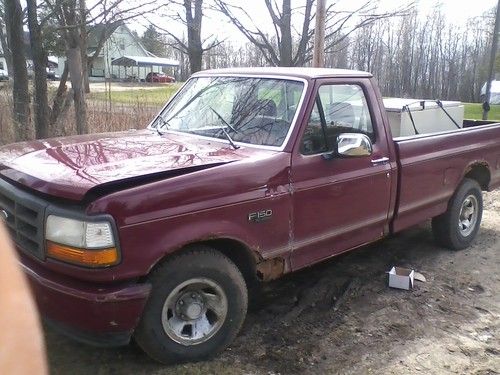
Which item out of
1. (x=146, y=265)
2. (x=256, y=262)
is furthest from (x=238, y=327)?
(x=146, y=265)

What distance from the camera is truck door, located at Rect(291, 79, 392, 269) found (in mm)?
3844

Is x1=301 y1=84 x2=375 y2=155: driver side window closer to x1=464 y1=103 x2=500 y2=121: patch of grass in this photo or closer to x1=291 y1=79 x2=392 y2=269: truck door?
x1=291 y1=79 x2=392 y2=269: truck door

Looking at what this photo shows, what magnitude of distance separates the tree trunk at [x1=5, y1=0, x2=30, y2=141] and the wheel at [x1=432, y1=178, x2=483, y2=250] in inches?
267

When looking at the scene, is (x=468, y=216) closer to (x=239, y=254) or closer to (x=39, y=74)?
(x=239, y=254)

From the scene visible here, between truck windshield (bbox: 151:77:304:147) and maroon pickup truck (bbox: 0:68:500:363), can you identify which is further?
truck windshield (bbox: 151:77:304:147)

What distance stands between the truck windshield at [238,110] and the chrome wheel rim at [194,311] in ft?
3.89

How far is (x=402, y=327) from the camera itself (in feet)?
13.1

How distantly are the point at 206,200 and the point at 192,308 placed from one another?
0.69m

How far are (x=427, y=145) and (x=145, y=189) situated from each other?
9.95 ft

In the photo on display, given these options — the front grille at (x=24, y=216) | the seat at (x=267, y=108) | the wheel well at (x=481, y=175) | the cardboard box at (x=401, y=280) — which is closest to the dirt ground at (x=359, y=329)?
the cardboard box at (x=401, y=280)

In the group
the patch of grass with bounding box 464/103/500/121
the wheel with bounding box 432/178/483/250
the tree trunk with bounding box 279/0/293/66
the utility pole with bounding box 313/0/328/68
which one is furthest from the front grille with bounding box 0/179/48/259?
the patch of grass with bounding box 464/103/500/121

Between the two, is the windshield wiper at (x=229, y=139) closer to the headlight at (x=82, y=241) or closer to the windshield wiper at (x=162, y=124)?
the windshield wiper at (x=162, y=124)

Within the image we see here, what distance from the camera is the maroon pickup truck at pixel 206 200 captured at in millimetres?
2949

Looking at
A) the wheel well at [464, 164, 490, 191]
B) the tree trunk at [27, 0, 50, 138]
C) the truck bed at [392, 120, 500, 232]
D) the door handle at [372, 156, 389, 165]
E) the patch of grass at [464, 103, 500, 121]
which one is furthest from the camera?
the patch of grass at [464, 103, 500, 121]
